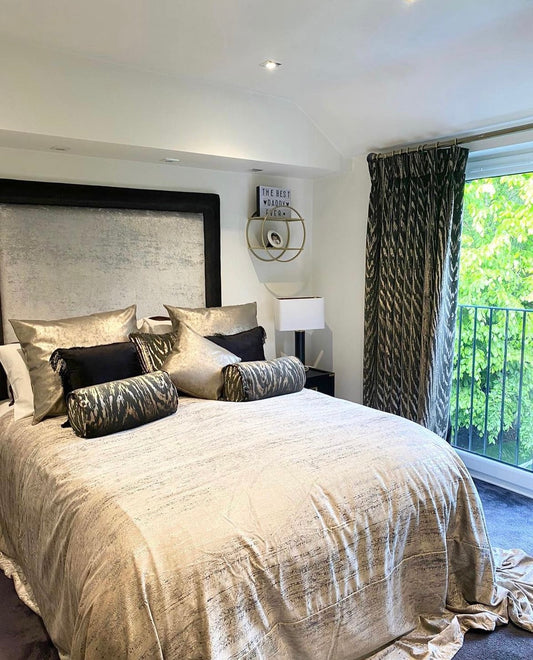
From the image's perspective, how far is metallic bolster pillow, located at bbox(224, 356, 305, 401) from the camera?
116 inches

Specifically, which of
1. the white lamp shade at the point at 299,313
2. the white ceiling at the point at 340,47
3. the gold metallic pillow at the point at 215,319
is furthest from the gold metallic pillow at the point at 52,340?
the white ceiling at the point at 340,47

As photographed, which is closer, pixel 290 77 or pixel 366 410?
pixel 366 410

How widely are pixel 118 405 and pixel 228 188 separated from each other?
6.95ft

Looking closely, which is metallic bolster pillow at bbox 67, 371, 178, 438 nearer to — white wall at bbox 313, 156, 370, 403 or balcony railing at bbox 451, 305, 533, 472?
white wall at bbox 313, 156, 370, 403

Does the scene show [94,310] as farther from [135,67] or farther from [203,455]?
[203,455]

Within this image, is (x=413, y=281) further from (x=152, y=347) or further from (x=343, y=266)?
(x=152, y=347)

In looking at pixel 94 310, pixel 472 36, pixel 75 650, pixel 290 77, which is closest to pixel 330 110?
pixel 290 77

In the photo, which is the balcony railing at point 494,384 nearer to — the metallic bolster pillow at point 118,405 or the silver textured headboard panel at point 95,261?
the silver textured headboard panel at point 95,261

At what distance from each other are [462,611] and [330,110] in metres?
3.02

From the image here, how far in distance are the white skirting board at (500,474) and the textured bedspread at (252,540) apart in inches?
35.4

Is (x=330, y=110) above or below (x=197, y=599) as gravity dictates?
above

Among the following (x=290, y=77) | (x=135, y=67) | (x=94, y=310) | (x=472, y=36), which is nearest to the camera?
(x=472, y=36)

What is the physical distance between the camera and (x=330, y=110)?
12.0 ft

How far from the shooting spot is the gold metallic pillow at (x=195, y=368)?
9.71 feet
